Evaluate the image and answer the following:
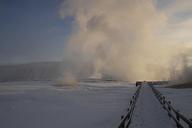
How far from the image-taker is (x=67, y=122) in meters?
17.8

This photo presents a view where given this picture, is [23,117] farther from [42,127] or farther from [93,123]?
[93,123]

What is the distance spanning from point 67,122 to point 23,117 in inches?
160

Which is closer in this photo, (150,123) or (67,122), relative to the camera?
(150,123)

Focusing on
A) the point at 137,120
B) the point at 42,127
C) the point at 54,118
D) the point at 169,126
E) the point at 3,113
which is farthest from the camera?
the point at 3,113

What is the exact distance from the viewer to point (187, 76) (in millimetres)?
98875

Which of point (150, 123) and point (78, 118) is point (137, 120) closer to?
point (150, 123)

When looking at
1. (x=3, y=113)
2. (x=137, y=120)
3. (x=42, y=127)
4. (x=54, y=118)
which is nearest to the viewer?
(x=137, y=120)

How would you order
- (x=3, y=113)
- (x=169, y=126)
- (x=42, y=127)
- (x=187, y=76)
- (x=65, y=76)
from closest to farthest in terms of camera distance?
(x=169, y=126), (x=42, y=127), (x=3, y=113), (x=187, y=76), (x=65, y=76)

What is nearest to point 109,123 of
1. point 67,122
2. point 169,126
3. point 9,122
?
point 67,122

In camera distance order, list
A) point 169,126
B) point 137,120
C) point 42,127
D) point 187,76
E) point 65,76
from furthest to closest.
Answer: point 65,76
point 187,76
point 42,127
point 137,120
point 169,126

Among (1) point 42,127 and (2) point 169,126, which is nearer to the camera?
(2) point 169,126

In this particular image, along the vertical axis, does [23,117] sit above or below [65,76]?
below

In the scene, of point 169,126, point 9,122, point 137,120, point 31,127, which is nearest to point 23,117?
point 9,122

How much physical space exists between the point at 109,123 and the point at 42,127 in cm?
395
